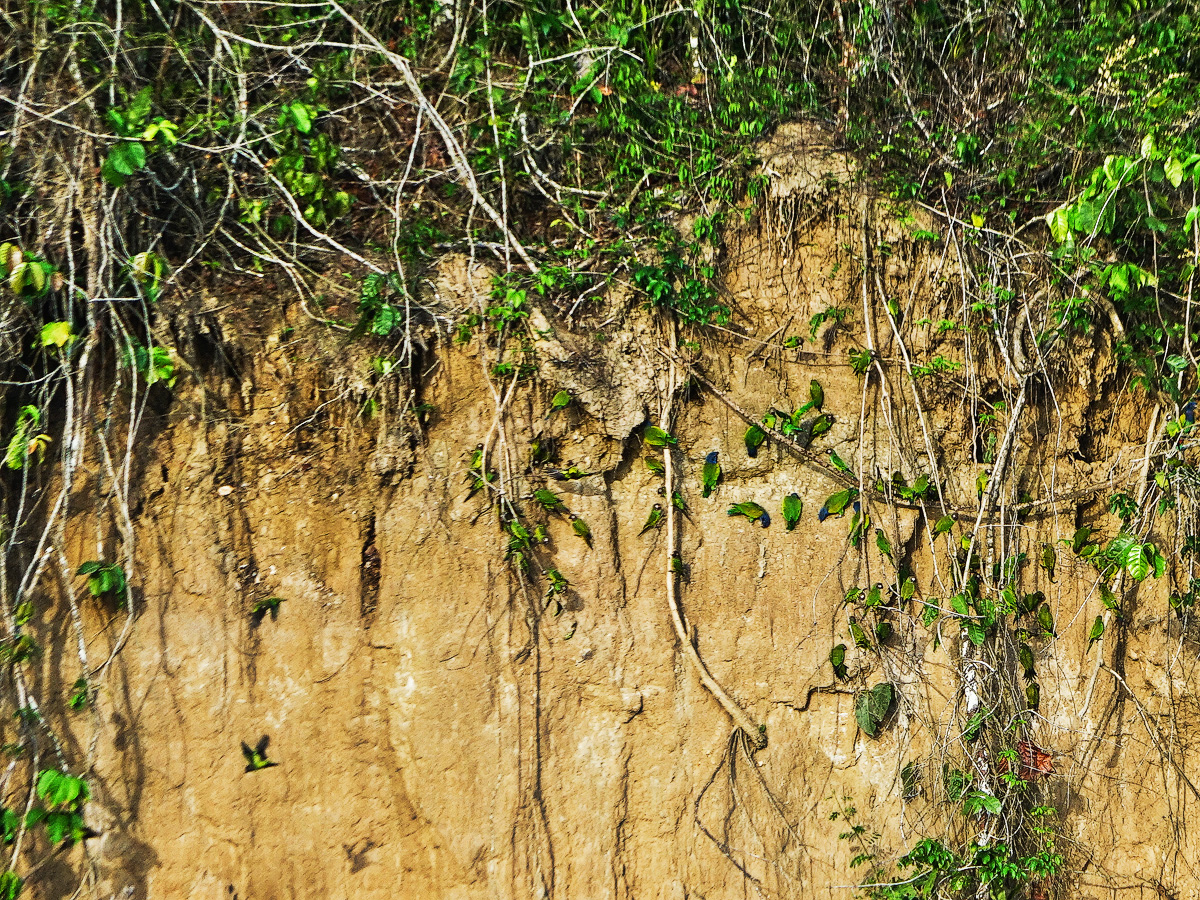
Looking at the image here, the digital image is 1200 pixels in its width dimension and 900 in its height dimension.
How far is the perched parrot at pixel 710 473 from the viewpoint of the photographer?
327cm

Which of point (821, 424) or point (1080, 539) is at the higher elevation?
point (821, 424)

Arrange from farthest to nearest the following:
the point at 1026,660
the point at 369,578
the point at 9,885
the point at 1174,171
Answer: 1. the point at 1026,660
2. the point at 369,578
3. the point at 1174,171
4. the point at 9,885

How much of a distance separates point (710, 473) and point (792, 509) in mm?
337

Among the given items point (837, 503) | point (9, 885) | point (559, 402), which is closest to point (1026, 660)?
point (837, 503)

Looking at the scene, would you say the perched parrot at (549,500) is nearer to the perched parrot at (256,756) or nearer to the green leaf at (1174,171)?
the perched parrot at (256,756)

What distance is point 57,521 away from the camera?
2.96 metres

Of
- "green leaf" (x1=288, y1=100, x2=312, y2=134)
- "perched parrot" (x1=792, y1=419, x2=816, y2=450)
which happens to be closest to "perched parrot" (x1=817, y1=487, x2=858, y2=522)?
"perched parrot" (x1=792, y1=419, x2=816, y2=450)

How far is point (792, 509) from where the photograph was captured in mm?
3283

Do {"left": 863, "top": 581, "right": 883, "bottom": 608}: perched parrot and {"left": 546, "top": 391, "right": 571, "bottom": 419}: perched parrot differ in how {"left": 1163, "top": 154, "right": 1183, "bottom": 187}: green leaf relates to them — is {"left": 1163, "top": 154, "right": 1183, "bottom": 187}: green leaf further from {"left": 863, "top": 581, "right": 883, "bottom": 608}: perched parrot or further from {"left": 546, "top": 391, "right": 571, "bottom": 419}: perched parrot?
{"left": 546, "top": 391, "right": 571, "bottom": 419}: perched parrot

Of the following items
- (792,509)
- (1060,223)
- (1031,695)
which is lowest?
(1031,695)

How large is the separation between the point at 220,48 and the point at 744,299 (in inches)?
84.5

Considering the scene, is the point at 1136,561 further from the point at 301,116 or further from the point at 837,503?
the point at 301,116

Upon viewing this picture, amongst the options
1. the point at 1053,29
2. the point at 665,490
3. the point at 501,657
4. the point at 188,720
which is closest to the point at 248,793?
the point at 188,720

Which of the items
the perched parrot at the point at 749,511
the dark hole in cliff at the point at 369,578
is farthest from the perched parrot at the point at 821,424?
the dark hole in cliff at the point at 369,578
